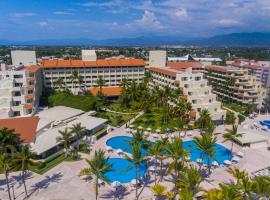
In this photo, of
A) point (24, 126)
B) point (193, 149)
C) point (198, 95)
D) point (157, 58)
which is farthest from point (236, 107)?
point (24, 126)

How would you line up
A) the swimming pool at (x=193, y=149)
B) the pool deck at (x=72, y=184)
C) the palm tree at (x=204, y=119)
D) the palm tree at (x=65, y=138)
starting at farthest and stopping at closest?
the palm tree at (x=204, y=119) < the swimming pool at (x=193, y=149) < the palm tree at (x=65, y=138) < the pool deck at (x=72, y=184)

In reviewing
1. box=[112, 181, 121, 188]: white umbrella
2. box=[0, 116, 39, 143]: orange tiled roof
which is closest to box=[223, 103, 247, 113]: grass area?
box=[112, 181, 121, 188]: white umbrella

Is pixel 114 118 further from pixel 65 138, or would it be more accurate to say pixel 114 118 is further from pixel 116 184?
pixel 116 184

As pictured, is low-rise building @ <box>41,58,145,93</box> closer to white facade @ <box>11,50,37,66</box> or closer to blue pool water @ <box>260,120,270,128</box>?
white facade @ <box>11,50,37,66</box>

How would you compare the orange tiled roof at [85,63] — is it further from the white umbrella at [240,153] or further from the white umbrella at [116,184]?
the white umbrella at [116,184]

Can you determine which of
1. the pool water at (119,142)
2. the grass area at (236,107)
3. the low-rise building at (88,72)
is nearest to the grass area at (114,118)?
the pool water at (119,142)

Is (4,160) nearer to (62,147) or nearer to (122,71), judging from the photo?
(62,147)
